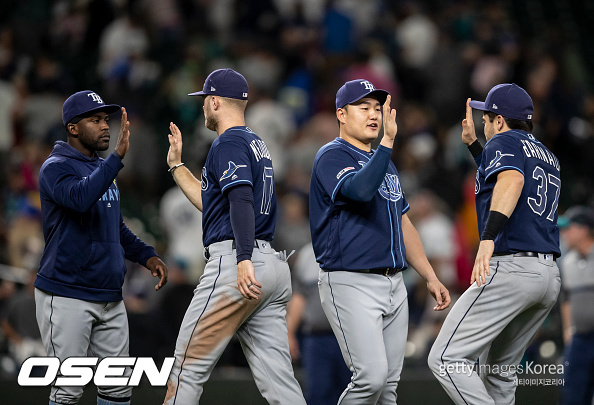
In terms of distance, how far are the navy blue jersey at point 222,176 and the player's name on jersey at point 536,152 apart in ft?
5.01

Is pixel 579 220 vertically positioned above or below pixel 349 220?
below

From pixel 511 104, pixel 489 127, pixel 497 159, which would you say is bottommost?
pixel 497 159

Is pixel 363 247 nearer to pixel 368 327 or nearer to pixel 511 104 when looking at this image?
pixel 368 327

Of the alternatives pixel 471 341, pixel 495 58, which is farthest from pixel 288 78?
pixel 471 341

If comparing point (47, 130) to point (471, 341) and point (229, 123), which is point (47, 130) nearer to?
point (229, 123)

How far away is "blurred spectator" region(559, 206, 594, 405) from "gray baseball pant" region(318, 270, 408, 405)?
2.59m

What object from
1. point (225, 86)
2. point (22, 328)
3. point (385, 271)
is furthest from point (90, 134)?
point (22, 328)

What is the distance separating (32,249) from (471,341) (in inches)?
228

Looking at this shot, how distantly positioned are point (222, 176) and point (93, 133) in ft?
3.18

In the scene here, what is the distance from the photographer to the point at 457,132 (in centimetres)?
1140

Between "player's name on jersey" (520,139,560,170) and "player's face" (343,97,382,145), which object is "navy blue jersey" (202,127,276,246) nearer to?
"player's face" (343,97,382,145)

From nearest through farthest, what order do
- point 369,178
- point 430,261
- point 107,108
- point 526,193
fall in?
point 369,178 < point 526,193 < point 107,108 < point 430,261

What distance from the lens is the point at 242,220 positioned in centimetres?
471

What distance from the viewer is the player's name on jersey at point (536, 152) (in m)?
5.09
